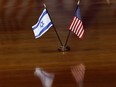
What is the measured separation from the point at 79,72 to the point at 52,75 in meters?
0.17

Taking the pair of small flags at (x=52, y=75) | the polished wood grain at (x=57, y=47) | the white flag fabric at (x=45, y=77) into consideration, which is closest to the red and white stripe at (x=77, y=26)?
the polished wood grain at (x=57, y=47)

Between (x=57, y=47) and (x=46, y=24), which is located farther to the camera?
(x=57, y=47)

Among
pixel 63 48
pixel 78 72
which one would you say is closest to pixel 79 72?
pixel 78 72

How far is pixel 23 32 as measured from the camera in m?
2.85

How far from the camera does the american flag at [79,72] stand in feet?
6.44

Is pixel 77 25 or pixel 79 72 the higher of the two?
pixel 77 25

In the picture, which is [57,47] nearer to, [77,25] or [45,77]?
[77,25]

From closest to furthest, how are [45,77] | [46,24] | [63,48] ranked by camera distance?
1. [45,77]
2. [46,24]
3. [63,48]

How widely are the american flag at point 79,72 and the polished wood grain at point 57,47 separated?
0.03 metres

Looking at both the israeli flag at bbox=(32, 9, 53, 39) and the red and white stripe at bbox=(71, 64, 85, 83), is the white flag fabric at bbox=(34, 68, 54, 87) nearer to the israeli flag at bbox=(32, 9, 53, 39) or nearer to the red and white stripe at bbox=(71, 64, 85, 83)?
the red and white stripe at bbox=(71, 64, 85, 83)

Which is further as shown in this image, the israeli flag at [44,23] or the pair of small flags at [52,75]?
the israeli flag at [44,23]

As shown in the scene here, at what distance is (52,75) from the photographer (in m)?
2.03

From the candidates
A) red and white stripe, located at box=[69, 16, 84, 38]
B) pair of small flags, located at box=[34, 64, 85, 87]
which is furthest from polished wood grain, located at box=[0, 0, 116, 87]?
red and white stripe, located at box=[69, 16, 84, 38]

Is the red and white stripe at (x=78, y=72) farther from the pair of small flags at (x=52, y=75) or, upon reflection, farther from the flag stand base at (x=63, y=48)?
the flag stand base at (x=63, y=48)
